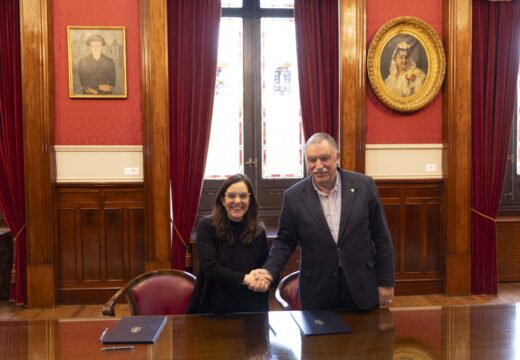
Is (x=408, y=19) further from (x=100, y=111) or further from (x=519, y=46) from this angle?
(x=100, y=111)

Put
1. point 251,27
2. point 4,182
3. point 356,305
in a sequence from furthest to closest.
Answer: point 251,27 < point 4,182 < point 356,305

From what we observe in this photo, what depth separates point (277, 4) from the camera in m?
5.86

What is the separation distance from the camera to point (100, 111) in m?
4.82

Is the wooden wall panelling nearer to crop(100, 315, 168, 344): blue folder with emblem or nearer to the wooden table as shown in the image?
the wooden table

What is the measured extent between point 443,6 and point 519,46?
91 centimetres

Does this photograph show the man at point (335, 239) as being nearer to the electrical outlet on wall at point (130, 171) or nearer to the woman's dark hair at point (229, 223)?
the woman's dark hair at point (229, 223)

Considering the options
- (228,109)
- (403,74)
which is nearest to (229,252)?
(403,74)

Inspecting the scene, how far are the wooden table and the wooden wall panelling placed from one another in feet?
12.4

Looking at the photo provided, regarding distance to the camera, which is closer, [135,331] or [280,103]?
[135,331]

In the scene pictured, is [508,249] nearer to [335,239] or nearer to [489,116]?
[489,116]

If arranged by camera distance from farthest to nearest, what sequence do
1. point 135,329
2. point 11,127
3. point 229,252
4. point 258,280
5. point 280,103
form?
point 280,103, point 11,127, point 229,252, point 258,280, point 135,329

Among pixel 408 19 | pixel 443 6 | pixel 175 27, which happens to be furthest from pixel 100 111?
pixel 443 6

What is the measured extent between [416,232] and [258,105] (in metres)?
2.35

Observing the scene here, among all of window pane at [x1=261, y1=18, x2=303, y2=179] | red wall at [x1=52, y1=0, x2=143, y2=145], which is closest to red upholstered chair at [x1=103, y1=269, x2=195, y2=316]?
red wall at [x1=52, y1=0, x2=143, y2=145]
